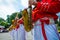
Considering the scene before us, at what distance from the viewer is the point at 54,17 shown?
2.38 m

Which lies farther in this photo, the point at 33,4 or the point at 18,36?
the point at 18,36

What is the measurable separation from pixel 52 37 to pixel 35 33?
0.62 ft

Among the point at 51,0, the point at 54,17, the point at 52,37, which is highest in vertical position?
the point at 51,0

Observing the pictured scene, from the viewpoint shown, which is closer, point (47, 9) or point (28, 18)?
point (47, 9)

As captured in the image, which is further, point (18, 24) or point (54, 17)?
point (18, 24)

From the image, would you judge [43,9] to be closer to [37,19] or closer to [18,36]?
[37,19]

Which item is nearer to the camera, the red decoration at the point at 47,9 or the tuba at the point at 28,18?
the red decoration at the point at 47,9

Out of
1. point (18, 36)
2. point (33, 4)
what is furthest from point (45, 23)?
point (18, 36)

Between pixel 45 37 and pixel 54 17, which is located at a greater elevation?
pixel 54 17

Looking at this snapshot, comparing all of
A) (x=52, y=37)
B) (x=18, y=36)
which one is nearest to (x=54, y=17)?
(x=52, y=37)

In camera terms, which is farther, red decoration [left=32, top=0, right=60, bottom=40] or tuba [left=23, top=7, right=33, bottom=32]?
tuba [left=23, top=7, right=33, bottom=32]

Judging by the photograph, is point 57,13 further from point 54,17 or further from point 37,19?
point 37,19

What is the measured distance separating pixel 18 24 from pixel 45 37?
5.75 ft

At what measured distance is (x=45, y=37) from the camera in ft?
7.76
